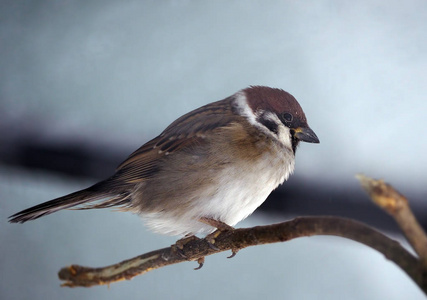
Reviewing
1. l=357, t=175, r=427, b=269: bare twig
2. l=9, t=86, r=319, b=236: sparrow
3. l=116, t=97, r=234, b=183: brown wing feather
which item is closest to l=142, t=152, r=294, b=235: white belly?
l=9, t=86, r=319, b=236: sparrow

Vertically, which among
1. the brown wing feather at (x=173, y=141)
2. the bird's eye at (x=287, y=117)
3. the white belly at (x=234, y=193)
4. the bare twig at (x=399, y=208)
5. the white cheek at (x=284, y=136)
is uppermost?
the brown wing feather at (x=173, y=141)

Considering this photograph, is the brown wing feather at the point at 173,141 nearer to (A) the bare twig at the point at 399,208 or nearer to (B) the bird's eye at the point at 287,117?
(B) the bird's eye at the point at 287,117

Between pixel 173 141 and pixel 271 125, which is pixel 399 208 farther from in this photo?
pixel 173 141

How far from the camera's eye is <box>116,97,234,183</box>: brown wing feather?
3.94ft

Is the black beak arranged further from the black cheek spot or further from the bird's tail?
the bird's tail

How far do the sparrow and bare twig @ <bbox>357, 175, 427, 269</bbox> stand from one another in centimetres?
54

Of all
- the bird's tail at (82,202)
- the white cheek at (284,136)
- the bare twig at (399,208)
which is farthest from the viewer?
the white cheek at (284,136)

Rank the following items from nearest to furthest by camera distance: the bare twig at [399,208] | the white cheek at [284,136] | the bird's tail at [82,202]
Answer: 1. the bare twig at [399,208]
2. the bird's tail at [82,202]
3. the white cheek at [284,136]

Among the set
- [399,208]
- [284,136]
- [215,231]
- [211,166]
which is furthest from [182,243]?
[399,208]

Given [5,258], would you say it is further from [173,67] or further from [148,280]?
[173,67]

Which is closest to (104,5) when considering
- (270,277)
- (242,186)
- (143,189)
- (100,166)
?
(100,166)

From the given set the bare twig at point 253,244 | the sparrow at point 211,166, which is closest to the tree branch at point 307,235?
the bare twig at point 253,244

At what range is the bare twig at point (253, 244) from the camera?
560 mm

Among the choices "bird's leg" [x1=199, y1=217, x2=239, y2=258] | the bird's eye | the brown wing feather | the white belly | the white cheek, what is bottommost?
"bird's leg" [x1=199, y1=217, x2=239, y2=258]
